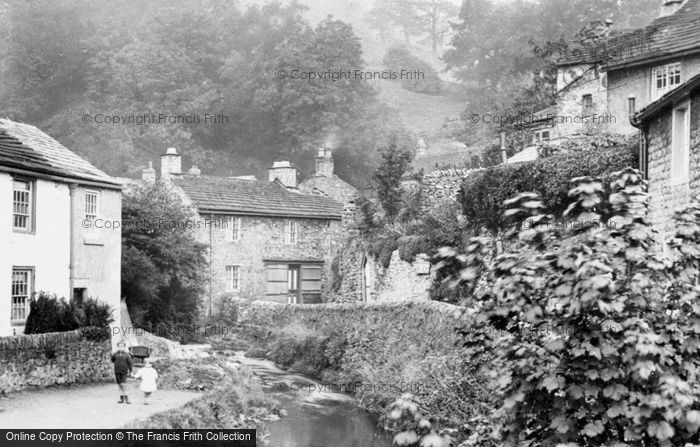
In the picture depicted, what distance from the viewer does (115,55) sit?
229ft

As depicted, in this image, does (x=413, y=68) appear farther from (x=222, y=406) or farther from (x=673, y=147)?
(x=673, y=147)

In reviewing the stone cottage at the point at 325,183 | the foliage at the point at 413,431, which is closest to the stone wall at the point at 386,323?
the foliage at the point at 413,431

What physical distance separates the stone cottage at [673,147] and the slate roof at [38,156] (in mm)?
14793

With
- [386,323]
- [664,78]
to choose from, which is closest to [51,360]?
[386,323]

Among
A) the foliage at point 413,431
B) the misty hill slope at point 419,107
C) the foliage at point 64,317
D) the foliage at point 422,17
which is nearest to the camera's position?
the foliage at point 413,431

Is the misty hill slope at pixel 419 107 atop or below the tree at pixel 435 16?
below

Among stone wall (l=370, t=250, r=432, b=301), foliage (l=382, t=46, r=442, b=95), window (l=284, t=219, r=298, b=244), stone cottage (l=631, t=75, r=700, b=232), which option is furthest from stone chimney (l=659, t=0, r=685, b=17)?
foliage (l=382, t=46, r=442, b=95)

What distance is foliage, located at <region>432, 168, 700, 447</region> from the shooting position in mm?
8453

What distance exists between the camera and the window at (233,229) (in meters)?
45.8

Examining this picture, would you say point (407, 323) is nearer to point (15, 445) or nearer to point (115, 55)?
point (15, 445)

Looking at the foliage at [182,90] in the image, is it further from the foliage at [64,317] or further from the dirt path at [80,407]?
the dirt path at [80,407]

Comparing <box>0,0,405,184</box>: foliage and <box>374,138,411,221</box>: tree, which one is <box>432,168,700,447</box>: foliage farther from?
<box>0,0,405,184</box>: foliage

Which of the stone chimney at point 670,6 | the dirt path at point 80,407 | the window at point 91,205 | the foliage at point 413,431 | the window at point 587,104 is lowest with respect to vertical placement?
the dirt path at point 80,407

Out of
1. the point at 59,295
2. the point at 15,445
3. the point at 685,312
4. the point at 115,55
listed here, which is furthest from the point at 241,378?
the point at 115,55
